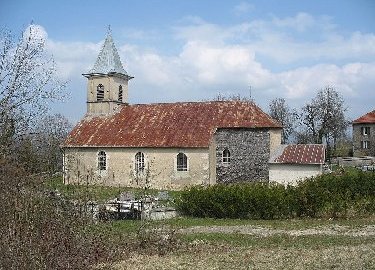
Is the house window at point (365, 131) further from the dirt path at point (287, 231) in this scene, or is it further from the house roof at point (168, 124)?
the dirt path at point (287, 231)

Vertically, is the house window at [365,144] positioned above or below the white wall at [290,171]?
above

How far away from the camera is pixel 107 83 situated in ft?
122

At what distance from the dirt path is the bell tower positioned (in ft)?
69.2

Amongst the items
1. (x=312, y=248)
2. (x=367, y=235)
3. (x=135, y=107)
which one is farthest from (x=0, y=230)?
(x=135, y=107)

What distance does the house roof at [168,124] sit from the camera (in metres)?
31.8

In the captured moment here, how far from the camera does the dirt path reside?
632 inches

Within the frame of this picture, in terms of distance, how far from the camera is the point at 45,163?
11.6m

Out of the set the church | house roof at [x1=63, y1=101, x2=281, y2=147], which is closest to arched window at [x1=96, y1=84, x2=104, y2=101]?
house roof at [x1=63, y1=101, x2=281, y2=147]

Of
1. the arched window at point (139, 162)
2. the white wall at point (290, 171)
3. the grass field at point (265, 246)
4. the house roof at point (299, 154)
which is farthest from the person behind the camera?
the arched window at point (139, 162)

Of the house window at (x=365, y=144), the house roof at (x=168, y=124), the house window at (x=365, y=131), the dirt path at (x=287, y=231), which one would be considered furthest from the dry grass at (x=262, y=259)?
the house window at (x=365, y=131)

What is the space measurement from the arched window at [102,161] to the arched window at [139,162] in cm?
254

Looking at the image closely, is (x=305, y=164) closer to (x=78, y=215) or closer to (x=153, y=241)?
(x=153, y=241)

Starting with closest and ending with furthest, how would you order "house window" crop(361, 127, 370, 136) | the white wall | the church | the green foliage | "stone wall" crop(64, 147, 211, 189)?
the green foliage
the white wall
"stone wall" crop(64, 147, 211, 189)
the church
"house window" crop(361, 127, 370, 136)

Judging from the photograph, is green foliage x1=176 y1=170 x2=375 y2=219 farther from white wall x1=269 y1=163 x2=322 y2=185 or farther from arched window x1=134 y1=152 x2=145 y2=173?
arched window x1=134 y1=152 x2=145 y2=173
